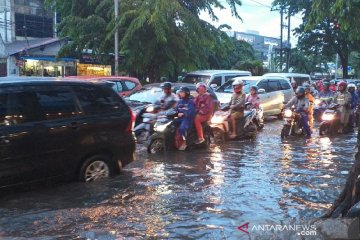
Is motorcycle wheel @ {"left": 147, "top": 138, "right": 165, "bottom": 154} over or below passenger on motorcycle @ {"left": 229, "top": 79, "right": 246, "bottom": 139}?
below

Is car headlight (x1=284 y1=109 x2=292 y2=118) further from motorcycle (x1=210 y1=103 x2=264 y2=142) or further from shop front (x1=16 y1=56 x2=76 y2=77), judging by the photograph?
shop front (x1=16 y1=56 x2=76 y2=77)

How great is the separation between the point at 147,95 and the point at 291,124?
402 cm

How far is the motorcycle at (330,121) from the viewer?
13.4 metres

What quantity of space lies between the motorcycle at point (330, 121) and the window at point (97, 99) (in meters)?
8.19

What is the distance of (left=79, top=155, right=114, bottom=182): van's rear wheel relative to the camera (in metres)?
6.66

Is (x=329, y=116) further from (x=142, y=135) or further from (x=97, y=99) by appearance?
(x=97, y=99)

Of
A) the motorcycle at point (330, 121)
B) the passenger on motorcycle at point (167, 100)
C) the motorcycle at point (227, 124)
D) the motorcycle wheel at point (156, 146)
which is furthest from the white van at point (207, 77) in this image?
the motorcycle wheel at point (156, 146)

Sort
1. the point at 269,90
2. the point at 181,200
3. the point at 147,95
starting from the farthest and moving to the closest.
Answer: the point at 269,90
the point at 147,95
the point at 181,200

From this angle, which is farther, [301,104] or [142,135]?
[301,104]

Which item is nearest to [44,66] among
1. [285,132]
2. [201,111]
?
[285,132]

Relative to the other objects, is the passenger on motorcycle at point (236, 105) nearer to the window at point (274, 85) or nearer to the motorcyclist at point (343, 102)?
the motorcyclist at point (343, 102)

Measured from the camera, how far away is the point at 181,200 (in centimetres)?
608

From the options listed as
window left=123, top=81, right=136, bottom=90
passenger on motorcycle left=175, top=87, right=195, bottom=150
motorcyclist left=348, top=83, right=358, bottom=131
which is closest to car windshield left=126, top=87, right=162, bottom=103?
window left=123, top=81, right=136, bottom=90

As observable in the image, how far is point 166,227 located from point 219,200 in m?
1.24
